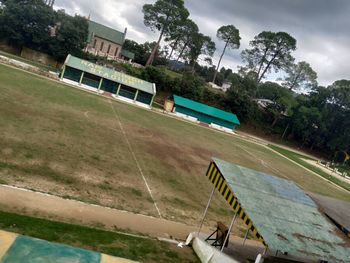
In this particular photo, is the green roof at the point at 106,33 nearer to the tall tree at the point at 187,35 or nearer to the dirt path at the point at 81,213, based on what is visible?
the tall tree at the point at 187,35

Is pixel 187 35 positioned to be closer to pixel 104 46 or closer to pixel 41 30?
pixel 104 46

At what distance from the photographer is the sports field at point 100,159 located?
521 inches

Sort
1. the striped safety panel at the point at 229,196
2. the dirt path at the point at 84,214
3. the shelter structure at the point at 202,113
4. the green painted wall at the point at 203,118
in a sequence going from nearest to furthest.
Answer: the striped safety panel at the point at 229,196
the dirt path at the point at 84,214
the shelter structure at the point at 202,113
the green painted wall at the point at 203,118

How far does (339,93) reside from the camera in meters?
63.5

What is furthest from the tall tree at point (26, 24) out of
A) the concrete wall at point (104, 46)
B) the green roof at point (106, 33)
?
the green roof at point (106, 33)

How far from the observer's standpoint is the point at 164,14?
67.7 metres

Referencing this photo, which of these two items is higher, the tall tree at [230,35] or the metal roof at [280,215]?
the tall tree at [230,35]

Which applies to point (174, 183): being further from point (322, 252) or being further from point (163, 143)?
point (322, 252)

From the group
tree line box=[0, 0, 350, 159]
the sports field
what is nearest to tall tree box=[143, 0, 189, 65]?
tree line box=[0, 0, 350, 159]

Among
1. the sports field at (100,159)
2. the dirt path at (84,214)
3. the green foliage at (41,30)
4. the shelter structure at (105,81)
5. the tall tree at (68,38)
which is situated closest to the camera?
the dirt path at (84,214)

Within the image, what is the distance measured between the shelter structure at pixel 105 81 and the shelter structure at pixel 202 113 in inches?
236

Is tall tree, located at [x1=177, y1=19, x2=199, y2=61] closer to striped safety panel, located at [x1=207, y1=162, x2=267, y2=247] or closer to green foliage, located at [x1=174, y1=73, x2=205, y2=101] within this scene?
green foliage, located at [x1=174, y1=73, x2=205, y2=101]

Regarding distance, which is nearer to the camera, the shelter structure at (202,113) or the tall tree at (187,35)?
the shelter structure at (202,113)

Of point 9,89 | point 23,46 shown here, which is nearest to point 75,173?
point 9,89
